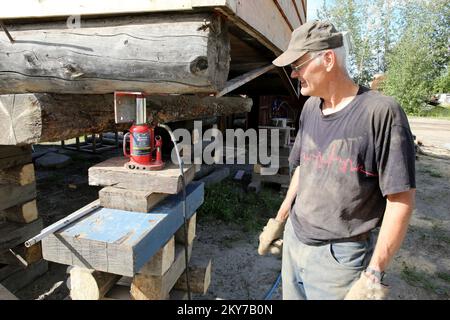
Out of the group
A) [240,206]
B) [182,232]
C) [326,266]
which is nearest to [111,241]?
[182,232]

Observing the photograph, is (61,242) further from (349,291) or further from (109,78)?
(349,291)

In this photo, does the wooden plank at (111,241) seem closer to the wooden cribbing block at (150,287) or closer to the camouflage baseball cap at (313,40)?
the wooden cribbing block at (150,287)

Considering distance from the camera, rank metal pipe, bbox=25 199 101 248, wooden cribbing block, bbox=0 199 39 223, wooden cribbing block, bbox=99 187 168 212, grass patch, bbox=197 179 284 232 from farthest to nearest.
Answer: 1. grass patch, bbox=197 179 284 232
2. wooden cribbing block, bbox=0 199 39 223
3. wooden cribbing block, bbox=99 187 168 212
4. metal pipe, bbox=25 199 101 248

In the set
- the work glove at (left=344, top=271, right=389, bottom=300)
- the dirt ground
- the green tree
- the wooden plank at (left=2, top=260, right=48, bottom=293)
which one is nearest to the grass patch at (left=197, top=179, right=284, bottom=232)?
the dirt ground

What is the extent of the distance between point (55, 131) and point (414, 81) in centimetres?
3460

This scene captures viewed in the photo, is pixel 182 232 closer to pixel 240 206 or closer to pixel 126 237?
pixel 126 237

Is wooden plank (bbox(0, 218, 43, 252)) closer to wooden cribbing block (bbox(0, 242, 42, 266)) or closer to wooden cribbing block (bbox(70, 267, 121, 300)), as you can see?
wooden cribbing block (bbox(0, 242, 42, 266))

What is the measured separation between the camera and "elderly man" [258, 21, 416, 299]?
1662 mm

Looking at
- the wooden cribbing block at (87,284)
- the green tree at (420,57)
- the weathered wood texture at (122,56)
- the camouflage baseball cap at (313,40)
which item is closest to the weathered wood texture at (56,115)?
the weathered wood texture at (122,56)

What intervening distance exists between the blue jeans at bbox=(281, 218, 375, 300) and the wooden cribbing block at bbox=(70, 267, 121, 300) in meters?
1.24

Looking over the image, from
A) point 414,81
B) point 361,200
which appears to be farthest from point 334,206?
point 414,81

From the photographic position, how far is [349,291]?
180cm

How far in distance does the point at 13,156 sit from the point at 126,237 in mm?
2392

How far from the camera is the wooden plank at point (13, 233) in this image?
324 cm
